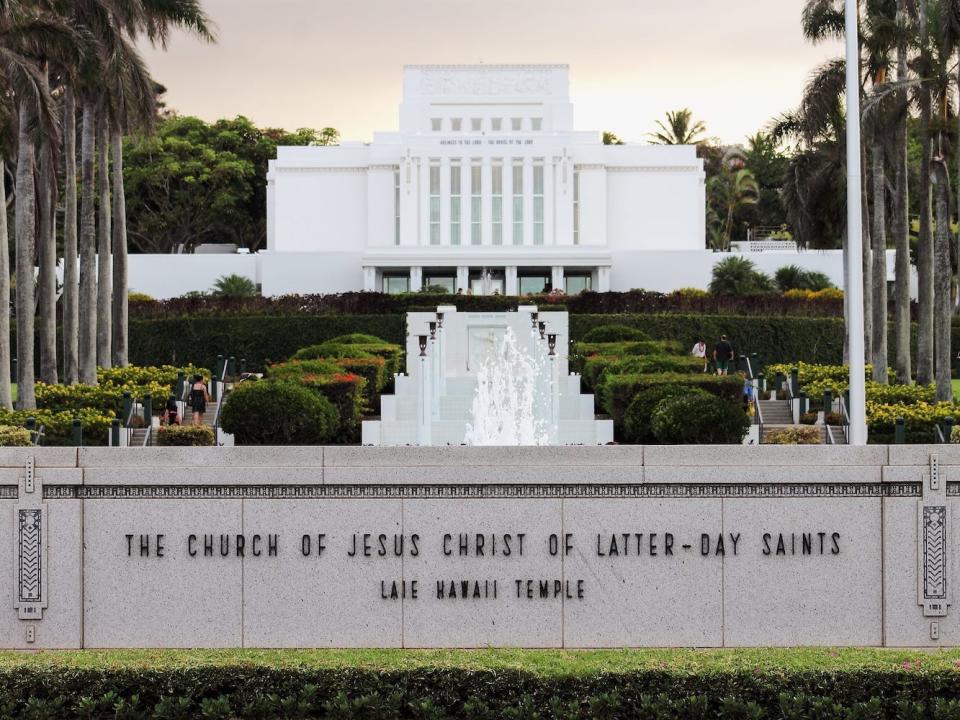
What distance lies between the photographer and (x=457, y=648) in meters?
12.9

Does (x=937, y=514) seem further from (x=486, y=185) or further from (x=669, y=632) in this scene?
(x=486, y=185)

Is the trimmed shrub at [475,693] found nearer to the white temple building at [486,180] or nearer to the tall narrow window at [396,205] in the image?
the white temple building at [486,180]

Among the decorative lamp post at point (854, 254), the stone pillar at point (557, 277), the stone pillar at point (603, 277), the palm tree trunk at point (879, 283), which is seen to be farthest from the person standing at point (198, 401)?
the stone pillar at point (603, 277)

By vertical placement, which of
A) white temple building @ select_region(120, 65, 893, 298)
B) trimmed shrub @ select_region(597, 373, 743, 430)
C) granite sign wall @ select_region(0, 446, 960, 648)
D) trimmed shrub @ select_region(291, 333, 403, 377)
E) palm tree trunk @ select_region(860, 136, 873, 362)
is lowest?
granite sign wall @ select_region(0, 446, 960, 648)

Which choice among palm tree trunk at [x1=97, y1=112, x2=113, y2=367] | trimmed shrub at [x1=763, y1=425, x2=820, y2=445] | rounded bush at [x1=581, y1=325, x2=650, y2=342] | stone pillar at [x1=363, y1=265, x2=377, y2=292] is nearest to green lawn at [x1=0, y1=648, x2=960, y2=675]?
trimmed shrub at [x1=763, y1=425, x2=820, y2=445]

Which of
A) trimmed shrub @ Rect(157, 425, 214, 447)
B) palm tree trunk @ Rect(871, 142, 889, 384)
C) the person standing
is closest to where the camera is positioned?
trimmed shrub @ Rect(157, 425, 214, 447)

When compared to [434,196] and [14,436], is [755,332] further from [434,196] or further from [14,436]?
[14,436]

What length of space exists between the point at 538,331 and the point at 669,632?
26.8 metres

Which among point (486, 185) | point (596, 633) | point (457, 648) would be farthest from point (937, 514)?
point (486, 185)

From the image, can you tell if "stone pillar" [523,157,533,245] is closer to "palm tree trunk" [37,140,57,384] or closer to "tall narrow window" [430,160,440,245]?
"tall narrow window" [430,160,440,245]

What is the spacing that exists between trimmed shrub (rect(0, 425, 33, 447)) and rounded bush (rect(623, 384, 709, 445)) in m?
10.1

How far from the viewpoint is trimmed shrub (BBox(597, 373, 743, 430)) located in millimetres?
27750

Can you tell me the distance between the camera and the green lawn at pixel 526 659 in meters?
11.6

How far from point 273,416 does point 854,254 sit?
1050cm
